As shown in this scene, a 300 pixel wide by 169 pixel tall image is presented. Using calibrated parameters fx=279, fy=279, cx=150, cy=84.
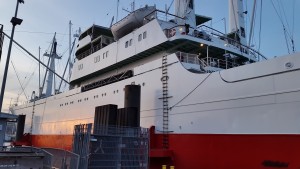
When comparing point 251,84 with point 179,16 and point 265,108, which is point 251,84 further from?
point 179,16

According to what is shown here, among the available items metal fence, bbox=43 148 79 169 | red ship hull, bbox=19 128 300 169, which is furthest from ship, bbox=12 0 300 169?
metal fence, bbox=43 148 79 169

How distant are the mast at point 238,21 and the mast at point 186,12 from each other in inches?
139

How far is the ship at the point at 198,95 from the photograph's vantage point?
30.2 ft

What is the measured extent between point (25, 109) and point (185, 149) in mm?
27249

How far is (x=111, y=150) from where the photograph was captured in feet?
28.7

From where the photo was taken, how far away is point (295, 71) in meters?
8.98

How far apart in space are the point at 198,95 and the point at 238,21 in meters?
10.9

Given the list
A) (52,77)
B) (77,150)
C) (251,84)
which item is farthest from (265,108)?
(52,77)

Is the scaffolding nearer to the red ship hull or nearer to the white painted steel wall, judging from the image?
the red ship hull

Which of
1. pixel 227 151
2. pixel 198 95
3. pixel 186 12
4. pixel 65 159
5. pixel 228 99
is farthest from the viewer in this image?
pixel 186 12

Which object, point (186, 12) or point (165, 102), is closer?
point (165, 102)

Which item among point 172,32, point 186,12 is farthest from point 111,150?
point 186,12

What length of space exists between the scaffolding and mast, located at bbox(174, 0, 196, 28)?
1034 cm

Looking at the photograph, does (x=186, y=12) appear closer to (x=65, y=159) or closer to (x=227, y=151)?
(x=227, y=151)
